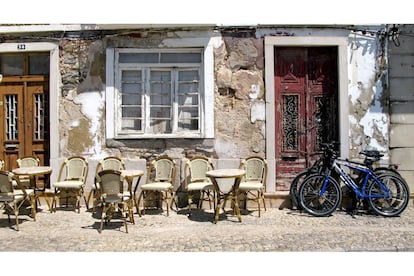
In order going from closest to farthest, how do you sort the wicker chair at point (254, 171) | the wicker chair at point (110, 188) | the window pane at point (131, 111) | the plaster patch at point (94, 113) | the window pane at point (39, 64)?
the wicker chair at point (110, 188) < the wicker chair at point (254, 171) < the plaster patch at point (94, 113) < the window pane at point (131, 111) < the window pane at point (39, 64)

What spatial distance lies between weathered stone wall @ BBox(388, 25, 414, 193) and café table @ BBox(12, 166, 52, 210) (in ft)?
21.8

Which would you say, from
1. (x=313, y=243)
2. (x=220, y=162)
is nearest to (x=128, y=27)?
(x=220, y=162)

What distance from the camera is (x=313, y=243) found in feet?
18.5

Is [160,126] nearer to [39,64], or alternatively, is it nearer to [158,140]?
[158,140]

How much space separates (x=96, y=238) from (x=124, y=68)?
3.70 meters

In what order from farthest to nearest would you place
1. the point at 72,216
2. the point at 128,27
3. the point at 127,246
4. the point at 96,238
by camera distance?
the point at 128,27 → the point at 72,216 → the point at 96,238 → the point at 127,246

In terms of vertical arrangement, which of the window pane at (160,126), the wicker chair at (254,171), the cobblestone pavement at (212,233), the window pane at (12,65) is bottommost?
the cobblestone pavement at (212,233)

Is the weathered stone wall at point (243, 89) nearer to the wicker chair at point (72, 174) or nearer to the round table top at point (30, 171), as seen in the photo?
the wicker chair at point (72, 174)

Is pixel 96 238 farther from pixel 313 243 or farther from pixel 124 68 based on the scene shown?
pixel 124 68

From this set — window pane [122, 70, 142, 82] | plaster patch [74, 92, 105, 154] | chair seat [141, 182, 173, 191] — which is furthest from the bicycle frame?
plaster patch [74, 92, 105, 154]

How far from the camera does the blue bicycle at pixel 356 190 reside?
7324 mm

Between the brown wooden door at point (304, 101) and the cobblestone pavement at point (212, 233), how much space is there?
4.64ft

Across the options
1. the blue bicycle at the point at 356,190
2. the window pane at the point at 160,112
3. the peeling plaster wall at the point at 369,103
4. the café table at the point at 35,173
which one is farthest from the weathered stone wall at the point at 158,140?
the peeling plaster wall at the point at 369,103

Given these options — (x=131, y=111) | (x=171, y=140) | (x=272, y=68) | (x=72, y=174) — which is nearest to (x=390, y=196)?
(x=272, y=68)
